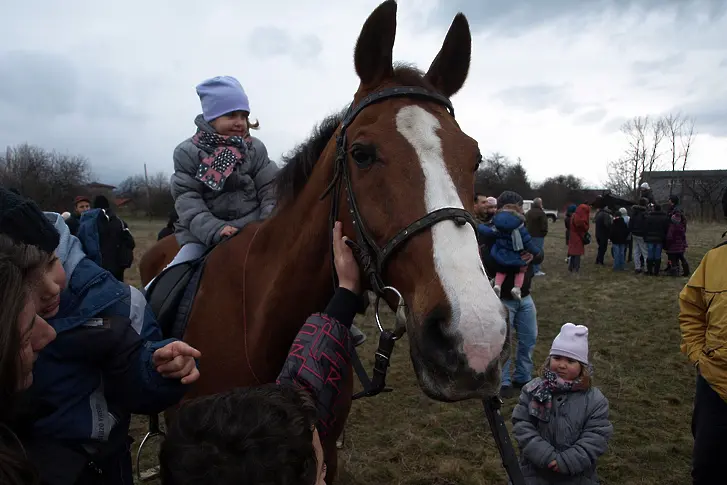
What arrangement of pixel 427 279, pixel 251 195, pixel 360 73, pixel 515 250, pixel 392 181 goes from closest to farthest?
pixel 427 279, pixel 392 181, pixel 360 73, pixel 251 195, pixel 515 250

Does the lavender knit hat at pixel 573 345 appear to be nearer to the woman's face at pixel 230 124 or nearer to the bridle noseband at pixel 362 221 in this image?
the bridle noseband at pixel 362 221

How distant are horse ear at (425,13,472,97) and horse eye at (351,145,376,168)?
618 mm

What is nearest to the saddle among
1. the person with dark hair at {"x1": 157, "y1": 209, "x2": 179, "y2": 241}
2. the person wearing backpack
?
the person with dark hair at {"x1": 157, "y1": 209, "x2": 179, "y2": 241}

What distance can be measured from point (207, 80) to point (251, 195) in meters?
0.84

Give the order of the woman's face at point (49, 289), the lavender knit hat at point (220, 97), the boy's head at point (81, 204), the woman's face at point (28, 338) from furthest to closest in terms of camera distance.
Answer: the boy's head at point (81, 204) → the lavender knit hat at point (220, 97) → the woman's face at point (49, 289) → the woman's face at point (28, 338)

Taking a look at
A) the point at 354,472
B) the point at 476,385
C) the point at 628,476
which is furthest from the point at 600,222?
the point at 476,385

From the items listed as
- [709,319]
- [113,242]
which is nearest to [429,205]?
[709,319]

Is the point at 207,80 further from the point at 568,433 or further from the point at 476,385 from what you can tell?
the point at 568,433

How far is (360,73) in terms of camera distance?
2145 mm

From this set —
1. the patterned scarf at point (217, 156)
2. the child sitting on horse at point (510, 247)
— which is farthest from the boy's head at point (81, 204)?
the child sitting on horse at point (510, 247)

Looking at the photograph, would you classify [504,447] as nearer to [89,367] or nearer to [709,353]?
[709,353]

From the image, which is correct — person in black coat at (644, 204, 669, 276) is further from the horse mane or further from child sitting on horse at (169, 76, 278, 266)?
the horse mane

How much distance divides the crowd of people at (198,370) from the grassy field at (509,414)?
1.32 metres

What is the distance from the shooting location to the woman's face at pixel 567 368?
2893 mm
